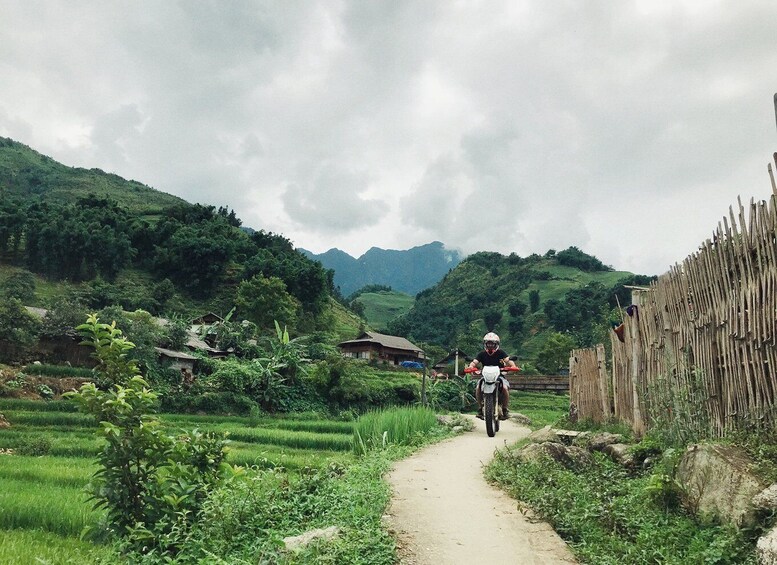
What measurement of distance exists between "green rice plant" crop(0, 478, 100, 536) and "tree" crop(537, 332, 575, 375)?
48900 mm

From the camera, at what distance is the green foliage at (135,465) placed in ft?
16.7

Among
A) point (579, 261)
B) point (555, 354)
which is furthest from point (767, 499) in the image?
point (579, 261)

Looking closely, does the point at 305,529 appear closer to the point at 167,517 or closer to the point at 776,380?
the point at 167,517

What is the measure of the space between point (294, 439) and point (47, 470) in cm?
830

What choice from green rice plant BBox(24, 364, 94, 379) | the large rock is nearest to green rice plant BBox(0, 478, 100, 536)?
the large rock

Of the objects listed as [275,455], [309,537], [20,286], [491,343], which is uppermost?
[20,286]

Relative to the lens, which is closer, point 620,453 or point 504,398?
point 620,453

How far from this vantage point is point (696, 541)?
448 cm

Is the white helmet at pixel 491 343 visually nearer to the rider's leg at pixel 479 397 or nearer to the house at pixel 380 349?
the rider's leg at pixel 479 397

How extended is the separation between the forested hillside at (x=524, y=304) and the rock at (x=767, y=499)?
46.4 m

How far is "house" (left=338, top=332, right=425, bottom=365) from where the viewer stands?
55844 millimetres

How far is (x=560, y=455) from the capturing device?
7.88 metres

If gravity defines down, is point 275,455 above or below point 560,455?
below

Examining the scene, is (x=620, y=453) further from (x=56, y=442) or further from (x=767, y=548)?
(x=56, y=442)
